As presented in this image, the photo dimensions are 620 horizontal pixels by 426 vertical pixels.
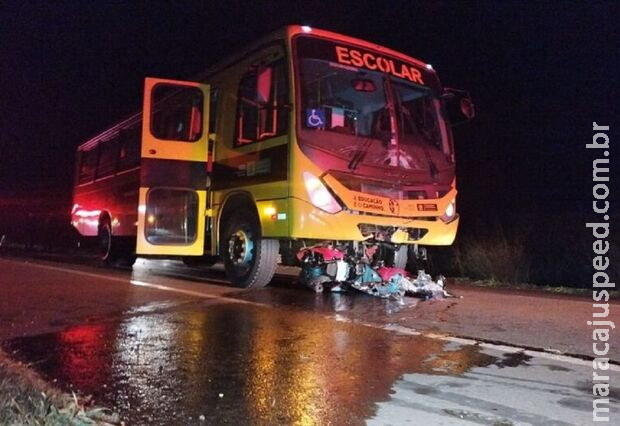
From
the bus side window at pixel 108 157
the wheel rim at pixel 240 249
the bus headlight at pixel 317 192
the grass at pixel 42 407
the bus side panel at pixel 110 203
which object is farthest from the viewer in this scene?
the bus side window at pixel 108 157

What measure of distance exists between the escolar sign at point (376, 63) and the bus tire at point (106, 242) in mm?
7234

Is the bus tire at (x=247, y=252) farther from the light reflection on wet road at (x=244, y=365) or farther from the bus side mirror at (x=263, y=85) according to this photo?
the light reflection on wet road at (x=244, y=365)

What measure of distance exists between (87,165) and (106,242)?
3.33 m

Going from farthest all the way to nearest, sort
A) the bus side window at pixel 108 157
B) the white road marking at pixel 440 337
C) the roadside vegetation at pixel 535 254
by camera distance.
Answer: the bus side window at pixel 108 157
the roadside vegetation at pixel 535 254
the white road marking at pixel 440 337

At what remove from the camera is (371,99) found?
8234mm

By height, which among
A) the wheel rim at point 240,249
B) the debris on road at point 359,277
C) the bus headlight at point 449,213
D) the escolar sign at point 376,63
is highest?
the escolar sign at point 376,63

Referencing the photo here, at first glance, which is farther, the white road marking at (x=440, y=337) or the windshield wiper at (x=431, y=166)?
the windshield wiper at (x=431, y=166)

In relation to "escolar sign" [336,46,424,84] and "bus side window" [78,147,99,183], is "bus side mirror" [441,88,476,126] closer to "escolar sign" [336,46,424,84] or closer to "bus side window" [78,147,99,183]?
"escolar sign" [336,46,424,84]

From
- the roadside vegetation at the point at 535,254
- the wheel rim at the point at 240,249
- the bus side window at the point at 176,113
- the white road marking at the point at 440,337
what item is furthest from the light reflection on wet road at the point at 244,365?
the roadside vegetation at the point at 535,254

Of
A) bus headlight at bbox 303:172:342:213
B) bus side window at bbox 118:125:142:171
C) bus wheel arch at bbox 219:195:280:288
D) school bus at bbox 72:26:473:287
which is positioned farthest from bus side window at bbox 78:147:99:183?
bus headlight at bbox 303:172:342:213

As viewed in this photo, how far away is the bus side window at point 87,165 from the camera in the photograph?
1538 centimetres

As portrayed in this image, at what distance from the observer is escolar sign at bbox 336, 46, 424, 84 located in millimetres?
8180

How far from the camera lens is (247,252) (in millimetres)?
8867

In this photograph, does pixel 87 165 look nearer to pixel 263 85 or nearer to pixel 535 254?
pixel 263 85
